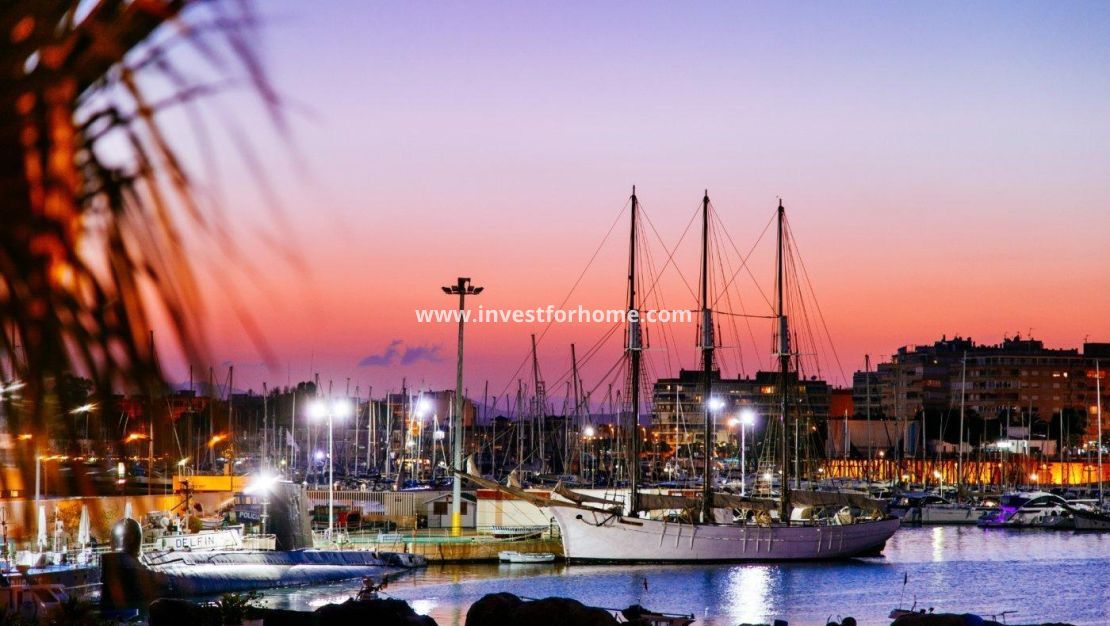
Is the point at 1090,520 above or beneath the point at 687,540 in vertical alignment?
beneath

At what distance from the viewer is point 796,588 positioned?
5053 cm

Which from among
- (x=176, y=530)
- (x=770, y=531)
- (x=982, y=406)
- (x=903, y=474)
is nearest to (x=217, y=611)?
(x=176, y=530)

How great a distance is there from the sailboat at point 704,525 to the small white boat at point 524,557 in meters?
1.30

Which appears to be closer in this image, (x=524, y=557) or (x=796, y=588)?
(x=796, y=588)

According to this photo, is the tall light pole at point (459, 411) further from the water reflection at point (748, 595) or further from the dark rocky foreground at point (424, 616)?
the dark rocky foreground at point (424, 616)

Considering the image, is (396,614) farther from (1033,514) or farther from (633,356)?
(1033,514)

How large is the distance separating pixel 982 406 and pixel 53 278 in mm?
201167

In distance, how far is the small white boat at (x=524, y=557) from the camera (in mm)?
51781

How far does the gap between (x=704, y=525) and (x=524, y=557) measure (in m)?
9.34

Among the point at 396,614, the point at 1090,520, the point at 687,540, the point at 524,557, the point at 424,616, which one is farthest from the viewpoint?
the point at 1090,520

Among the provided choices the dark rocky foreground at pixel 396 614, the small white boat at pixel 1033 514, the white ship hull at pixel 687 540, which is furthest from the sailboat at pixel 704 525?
the dark rocky foreground at pixel 396 614

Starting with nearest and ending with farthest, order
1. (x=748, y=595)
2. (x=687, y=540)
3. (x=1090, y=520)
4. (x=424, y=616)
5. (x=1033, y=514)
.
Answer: (x=424, y=616)
(x=748, y=595)
(x=687, y=540)
(x=1090, y=520)
(x=1033, y=514)

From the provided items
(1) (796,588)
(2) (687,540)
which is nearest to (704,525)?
(2) (687,540)

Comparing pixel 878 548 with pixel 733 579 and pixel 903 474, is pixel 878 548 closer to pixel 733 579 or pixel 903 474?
pixel 733 579
